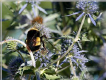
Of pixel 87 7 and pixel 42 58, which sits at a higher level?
pixel 87 7

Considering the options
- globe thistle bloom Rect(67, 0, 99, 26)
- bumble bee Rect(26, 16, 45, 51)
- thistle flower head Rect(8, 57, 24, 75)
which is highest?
globe thistle bloom Rect(67, 0, 99, 26)

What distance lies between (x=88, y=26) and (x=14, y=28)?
38 cm

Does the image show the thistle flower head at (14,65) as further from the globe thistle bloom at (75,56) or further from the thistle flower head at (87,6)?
the thistle flower head at (87,6)

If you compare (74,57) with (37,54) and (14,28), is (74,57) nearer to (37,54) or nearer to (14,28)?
(37,54)

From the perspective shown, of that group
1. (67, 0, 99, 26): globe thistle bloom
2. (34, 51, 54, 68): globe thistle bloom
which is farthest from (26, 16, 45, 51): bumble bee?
(67, 0, 99, 26): globe thistle bloom

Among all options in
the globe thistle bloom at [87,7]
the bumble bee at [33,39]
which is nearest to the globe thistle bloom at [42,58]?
the bumble bee at [33,39]

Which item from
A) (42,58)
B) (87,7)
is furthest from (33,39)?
(87,7)

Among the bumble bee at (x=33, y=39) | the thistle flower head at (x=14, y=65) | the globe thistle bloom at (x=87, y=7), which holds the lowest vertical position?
the thistle flower head at (x=14, y=65)

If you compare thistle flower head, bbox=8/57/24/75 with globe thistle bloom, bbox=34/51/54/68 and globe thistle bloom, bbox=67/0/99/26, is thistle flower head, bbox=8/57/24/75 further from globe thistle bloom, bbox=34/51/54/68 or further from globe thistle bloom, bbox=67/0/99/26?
globe thistle bloom, bbox=67/0/99/26

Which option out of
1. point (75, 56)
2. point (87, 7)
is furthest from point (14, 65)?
point (87, 7)

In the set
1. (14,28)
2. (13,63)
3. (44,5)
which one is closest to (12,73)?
(13,63)

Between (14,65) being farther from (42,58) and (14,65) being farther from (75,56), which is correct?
(75,56)

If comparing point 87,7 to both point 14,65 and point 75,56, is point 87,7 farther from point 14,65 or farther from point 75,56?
point 14,65

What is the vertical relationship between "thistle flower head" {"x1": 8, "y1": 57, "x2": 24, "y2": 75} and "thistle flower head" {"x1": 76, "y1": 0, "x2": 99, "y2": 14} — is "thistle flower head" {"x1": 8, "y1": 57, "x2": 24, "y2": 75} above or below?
below
